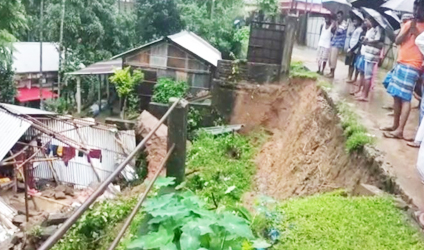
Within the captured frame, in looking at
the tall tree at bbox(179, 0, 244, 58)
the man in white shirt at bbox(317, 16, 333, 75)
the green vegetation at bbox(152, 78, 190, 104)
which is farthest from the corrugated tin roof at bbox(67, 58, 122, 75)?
the man in white shirt at bbox(317, 16, 333, 75)

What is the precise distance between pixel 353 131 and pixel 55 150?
8.70 m

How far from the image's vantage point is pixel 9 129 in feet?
37.1

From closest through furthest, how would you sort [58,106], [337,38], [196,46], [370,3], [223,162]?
1. [223,162]
2. [337,38]
3. [370,3]
4. [196,46]
5. [58,106]

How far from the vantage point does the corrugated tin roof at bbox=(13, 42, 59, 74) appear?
2088 cm

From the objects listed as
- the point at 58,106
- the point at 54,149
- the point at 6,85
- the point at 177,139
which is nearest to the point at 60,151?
the point at 54,149

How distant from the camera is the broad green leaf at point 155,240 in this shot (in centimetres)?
205

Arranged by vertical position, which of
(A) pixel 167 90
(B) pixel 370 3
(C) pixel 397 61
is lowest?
(A) pixel 167 90

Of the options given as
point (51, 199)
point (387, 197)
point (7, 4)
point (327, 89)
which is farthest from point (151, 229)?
point (7, 4)

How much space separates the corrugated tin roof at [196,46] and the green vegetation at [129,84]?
71.0 inches

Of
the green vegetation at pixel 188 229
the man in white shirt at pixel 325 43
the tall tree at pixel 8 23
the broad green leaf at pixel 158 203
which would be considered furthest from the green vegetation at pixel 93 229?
the tall tree at pixel 8 23

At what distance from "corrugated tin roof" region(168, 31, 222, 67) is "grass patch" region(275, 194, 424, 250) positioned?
38.6ft

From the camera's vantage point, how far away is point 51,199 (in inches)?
419

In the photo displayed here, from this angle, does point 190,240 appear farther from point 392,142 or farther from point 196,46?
point 196,46

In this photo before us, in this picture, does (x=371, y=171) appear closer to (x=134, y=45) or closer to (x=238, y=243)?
(x=238, y=243)
